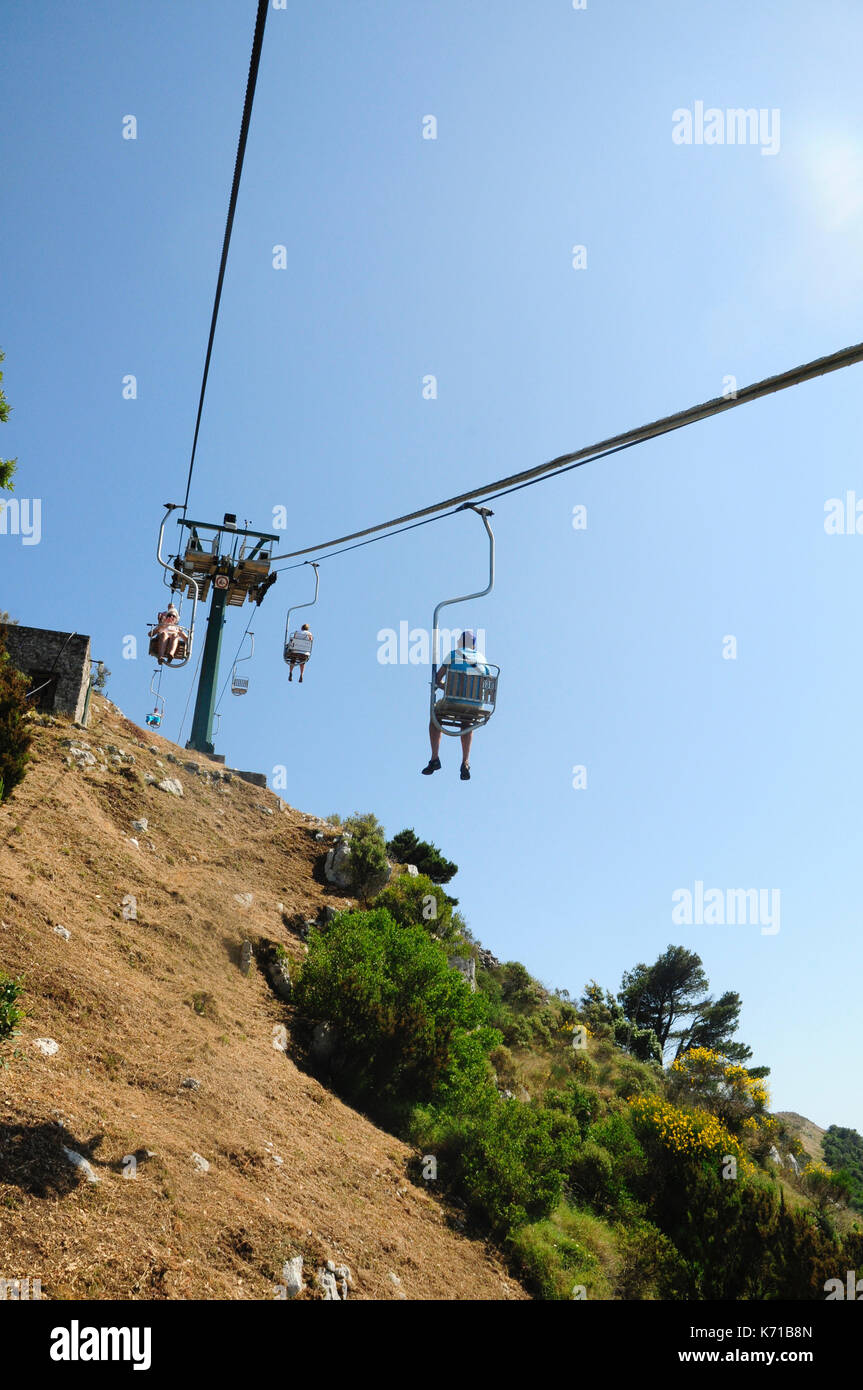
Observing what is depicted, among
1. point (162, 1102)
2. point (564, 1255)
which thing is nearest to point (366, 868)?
point (564, 1255)

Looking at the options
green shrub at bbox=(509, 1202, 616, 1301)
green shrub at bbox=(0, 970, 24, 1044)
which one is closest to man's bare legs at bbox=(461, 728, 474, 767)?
green shrub at bbox=(0, 970, 24, 1044)

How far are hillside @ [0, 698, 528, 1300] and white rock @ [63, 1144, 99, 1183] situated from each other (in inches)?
2.1

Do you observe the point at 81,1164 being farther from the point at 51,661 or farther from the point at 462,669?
the point at 51,661

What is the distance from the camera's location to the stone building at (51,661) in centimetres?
1988

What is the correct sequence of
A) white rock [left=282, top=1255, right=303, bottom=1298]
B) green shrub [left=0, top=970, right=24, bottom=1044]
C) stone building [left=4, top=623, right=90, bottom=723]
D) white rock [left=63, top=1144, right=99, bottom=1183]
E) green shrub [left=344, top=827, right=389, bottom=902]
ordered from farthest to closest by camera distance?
1. green shrub [left=344, top=827, right=389, bottom=902]
2. stone building [left=4, top=623, right=90, bottom=723]
3. white rock [left=282, top=1255, right=303, bottom=1298]
4. green shrub [left=0, top=970, right=24, bottom=1044]
5. white rock [left=63, top=1144, right=99, bottom=1183]

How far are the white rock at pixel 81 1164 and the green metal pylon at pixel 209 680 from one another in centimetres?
2061

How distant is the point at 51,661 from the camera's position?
2012cm

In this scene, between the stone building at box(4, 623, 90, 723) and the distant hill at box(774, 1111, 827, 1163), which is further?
the distant hill at box(774, 1111, 827, 1163)

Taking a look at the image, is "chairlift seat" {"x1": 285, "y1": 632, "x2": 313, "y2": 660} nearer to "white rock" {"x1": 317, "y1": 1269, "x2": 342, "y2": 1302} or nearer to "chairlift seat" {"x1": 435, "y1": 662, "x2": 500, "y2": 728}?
"chairlift seat" {"x1": 435, "y1": 662, "x2": 500, "y2": 728}

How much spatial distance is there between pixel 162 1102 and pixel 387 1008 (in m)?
5.97

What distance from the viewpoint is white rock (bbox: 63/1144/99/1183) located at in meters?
7.95

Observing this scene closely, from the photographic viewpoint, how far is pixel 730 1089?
3306 cm
